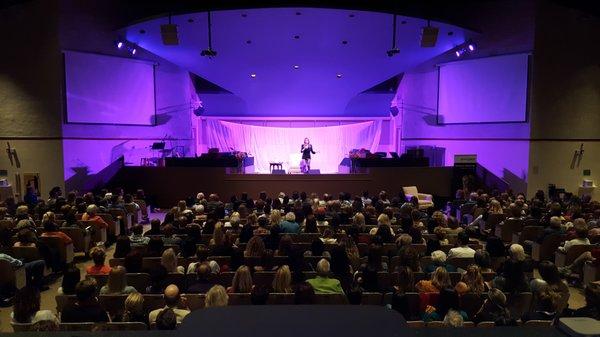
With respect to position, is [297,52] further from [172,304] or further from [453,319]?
[453,319]

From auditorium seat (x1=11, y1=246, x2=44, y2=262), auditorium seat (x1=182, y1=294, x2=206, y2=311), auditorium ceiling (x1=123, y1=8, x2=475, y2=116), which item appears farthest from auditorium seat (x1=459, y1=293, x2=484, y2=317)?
auditorium ceiling (x1=123, y1=8, x2=475, y2=116)

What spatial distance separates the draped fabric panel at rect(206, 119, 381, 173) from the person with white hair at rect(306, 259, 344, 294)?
47.7 ft

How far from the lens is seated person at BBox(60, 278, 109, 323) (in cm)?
363

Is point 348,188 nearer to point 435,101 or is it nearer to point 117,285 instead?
point 435,101

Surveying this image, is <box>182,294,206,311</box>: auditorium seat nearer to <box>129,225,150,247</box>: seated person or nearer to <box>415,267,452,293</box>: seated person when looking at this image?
<box>415,267,452,293</box>: seated person

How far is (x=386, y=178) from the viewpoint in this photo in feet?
45.9

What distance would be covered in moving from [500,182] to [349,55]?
20.8 feet

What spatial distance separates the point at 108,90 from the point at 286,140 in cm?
780

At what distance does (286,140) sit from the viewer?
19250 mm

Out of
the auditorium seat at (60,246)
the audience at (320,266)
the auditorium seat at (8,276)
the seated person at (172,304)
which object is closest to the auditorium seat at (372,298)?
the audience at (320,266)

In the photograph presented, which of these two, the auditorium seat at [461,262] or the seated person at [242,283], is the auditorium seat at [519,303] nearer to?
the auditorium seat at [461,262]

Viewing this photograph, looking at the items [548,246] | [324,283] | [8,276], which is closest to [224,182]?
[8,276]

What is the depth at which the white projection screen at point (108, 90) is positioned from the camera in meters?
12.9

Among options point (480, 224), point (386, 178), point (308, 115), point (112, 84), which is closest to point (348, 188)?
point (386, 178)
